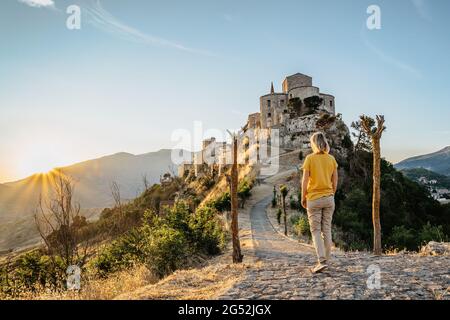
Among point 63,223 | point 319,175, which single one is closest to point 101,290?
point 63,223

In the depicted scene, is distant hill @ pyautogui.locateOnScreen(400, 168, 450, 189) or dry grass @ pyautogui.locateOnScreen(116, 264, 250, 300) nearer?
dry grass @ pyautogui.locateOnScreen(116, 264, 250, 300)

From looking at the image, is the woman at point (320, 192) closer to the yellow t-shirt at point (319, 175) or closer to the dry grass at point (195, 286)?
the yellow t-shirt at point (319, 175)

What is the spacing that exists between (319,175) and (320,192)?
0.30 meters

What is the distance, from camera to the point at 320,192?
607 centimetres

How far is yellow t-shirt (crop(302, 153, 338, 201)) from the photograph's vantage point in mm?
6047

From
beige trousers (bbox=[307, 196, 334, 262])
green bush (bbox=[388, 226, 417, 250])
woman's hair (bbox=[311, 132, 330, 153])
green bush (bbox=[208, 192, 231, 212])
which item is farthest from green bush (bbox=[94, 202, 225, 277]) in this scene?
green bush (bbox=[388, 226, 417, 250])

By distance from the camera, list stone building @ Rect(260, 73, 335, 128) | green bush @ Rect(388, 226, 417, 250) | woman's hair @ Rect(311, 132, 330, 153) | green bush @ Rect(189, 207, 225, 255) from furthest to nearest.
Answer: stone building @ Rect(260, 73, 335, 128) → green bush @ Rect(388, 226, 417, 250) → green bush @ Rect(189, 207, 225, 255) → woman's hair @ Rect(311, 132, 330, 153)

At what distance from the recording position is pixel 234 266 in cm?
817

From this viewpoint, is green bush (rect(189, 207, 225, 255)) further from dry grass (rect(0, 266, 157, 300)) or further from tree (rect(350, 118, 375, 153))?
tree (rect(350, 118, 375, 153))

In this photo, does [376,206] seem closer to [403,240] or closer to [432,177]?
[403,240]

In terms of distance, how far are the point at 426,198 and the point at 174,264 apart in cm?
3777

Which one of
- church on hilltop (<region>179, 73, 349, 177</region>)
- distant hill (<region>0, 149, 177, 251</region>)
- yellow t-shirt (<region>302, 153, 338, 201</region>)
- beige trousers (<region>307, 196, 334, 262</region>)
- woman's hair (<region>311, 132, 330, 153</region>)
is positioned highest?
church on hilltop (<region>179, 73, 349, 177</region>)

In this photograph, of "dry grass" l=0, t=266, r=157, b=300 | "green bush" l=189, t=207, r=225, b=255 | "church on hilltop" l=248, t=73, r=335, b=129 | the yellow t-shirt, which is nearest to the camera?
the yellow t-shirt
